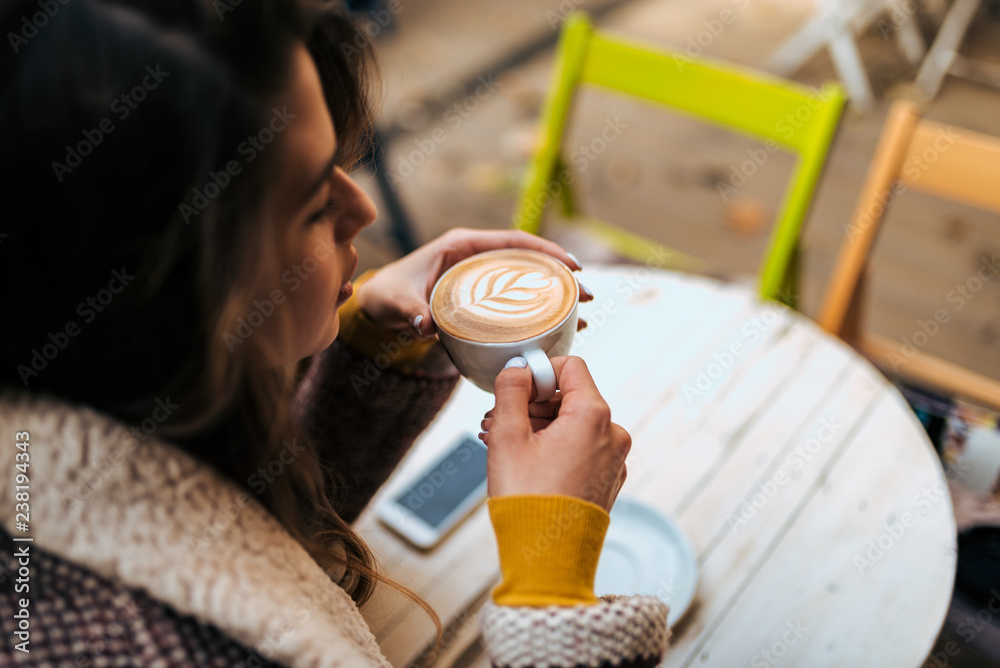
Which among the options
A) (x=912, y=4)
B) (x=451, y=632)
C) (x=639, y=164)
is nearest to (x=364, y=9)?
(x=639, y=164)

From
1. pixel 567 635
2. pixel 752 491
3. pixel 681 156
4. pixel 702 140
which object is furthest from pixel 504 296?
pixel 702 140

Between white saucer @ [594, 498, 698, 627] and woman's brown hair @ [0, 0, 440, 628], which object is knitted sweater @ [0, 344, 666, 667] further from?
white saucer @ [594, 498, 698, 627]

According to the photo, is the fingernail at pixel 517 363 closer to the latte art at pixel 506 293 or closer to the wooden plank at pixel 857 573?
the latte art at pixel 506 293

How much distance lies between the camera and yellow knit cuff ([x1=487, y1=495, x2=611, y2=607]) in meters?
0.57

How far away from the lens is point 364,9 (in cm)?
215

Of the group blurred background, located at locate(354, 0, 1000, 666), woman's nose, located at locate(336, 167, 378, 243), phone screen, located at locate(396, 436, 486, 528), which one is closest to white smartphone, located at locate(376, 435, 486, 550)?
Answer: phone screen, located at locate(396, 436, 486, 528)

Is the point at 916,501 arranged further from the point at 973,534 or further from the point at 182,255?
the point at 182,255

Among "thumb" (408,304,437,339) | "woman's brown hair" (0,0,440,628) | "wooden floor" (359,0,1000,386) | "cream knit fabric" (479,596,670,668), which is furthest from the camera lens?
"wooden floor" (359,0,1000,386)

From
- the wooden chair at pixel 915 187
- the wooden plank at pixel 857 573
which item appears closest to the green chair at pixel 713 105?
the wooden chair at pixel 915 187

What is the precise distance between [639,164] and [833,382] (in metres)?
1.88

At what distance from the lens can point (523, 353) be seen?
0.67 m

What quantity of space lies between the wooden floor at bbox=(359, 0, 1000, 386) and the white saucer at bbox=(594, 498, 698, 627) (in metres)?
1.24

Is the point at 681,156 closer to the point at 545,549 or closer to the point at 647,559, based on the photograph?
the point at 647,559

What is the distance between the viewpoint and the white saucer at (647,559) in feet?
2.77
